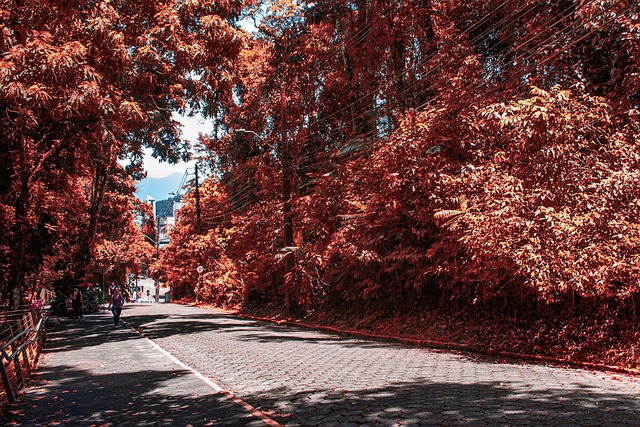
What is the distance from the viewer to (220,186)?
51031mm

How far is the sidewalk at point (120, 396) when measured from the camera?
708 cm

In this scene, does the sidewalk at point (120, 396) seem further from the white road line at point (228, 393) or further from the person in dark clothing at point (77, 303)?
the person in dark clothing at point (77, 303)

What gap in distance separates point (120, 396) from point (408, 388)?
435cm

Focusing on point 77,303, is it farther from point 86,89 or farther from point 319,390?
point 319,390

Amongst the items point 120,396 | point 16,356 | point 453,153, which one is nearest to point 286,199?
point 453,153

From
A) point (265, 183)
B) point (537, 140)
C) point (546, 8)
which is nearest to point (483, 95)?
point (546, 8)

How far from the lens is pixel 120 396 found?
880 centimetres

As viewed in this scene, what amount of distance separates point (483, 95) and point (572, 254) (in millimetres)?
7791

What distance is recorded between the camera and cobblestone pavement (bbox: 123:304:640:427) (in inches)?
249

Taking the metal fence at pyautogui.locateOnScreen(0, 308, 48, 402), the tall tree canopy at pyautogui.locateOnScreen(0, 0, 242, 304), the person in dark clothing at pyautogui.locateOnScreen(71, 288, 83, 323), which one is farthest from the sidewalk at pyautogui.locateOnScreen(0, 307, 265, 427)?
the person in dark clothing at pyautogui.locateOnScreen(71, 288, 83, 323)

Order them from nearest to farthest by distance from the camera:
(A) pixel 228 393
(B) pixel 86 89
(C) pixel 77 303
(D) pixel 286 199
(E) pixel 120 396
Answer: (A) pixel 228 393
(E) pixel 120 396
(B) pixel 86 89
(D) pixel 286 199
(C) pixel 77 303

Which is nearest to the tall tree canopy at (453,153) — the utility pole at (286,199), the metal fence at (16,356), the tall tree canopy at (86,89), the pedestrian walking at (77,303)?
the utility pole at (286,199)

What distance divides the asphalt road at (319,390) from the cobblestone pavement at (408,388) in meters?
0.02

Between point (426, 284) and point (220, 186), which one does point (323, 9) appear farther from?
point (220, 186)
